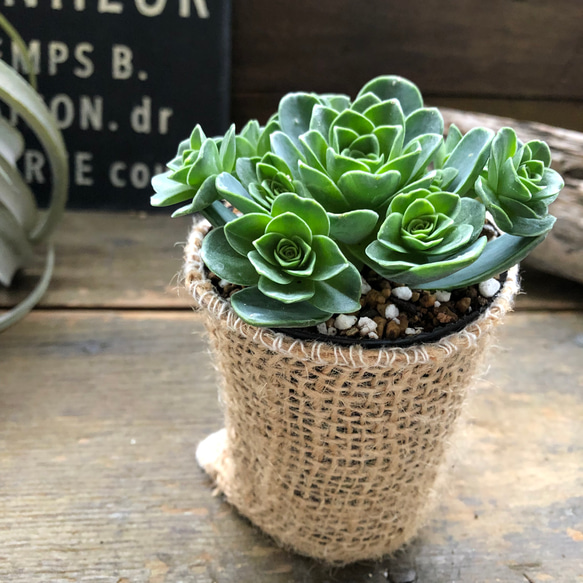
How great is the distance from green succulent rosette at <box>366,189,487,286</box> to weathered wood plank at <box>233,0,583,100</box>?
612mm

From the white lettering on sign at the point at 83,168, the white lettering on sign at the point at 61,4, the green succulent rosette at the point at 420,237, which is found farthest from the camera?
the white lettering on sign at the point at 83,168

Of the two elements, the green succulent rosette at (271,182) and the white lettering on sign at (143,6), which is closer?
the green succulent rosette at (271,182)

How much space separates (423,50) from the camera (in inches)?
35.9

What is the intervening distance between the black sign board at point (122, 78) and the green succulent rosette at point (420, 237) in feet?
1.95

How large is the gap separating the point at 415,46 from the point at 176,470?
73cm

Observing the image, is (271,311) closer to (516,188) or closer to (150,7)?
(516,188)

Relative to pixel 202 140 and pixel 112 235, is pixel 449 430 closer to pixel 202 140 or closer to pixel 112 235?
pixel 202 140

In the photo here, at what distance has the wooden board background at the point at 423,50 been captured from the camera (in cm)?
88

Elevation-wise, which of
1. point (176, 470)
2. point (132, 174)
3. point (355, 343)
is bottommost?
point (176, 470)

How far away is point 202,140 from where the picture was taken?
429 mm

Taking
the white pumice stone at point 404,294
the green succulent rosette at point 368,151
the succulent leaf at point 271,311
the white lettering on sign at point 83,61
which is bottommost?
the white pumice stone at point 404,294

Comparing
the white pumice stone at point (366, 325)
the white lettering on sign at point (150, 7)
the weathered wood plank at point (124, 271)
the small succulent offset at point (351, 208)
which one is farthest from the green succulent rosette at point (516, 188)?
the white lettering on sign at point (150, 7)

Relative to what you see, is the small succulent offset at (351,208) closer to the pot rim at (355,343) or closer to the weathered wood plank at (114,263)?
the pot rim at (355,343)

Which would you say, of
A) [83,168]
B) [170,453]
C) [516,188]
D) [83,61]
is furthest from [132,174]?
[516,188]
